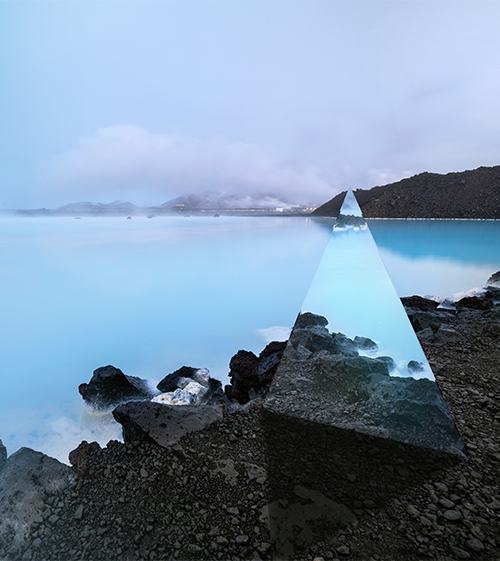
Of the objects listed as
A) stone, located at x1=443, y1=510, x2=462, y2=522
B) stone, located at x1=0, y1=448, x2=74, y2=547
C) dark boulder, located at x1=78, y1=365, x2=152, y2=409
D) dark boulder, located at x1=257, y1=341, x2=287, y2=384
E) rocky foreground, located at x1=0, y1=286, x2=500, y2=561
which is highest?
stone, located at x1=443, y1=510, x2=462, y2=522

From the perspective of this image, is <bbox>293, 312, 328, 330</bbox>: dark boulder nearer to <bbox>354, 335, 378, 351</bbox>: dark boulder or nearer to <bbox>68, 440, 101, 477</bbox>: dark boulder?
<bbox>354, 335, 378, 351</bbox>: dark boulder

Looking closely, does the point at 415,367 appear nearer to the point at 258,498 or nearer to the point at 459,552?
the point at 459,552

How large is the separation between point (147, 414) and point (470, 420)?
293cm

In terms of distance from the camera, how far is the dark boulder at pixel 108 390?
499cm

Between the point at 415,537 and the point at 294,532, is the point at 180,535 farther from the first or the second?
the point at 415,537

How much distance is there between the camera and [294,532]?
71.2 inches

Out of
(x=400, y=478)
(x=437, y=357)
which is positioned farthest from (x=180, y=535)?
(x=437, y=357)

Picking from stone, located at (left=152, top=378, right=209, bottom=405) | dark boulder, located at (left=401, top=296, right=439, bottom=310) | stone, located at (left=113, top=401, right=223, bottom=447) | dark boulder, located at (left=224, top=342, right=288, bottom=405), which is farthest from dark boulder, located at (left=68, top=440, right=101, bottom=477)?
dark boulder, located at (left=401, top=296, right=439, bottom=310)

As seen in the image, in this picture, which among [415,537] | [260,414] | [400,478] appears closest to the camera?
[415,537]

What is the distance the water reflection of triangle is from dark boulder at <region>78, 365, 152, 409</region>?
2822 millimetres

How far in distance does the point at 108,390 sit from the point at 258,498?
12.5ft

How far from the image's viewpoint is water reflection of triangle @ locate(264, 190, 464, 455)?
2684mm

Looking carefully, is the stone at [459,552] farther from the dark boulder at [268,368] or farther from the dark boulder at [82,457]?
the dark boulder at [268,368]

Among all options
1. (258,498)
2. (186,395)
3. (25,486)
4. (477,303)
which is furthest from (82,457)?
(477,303)
